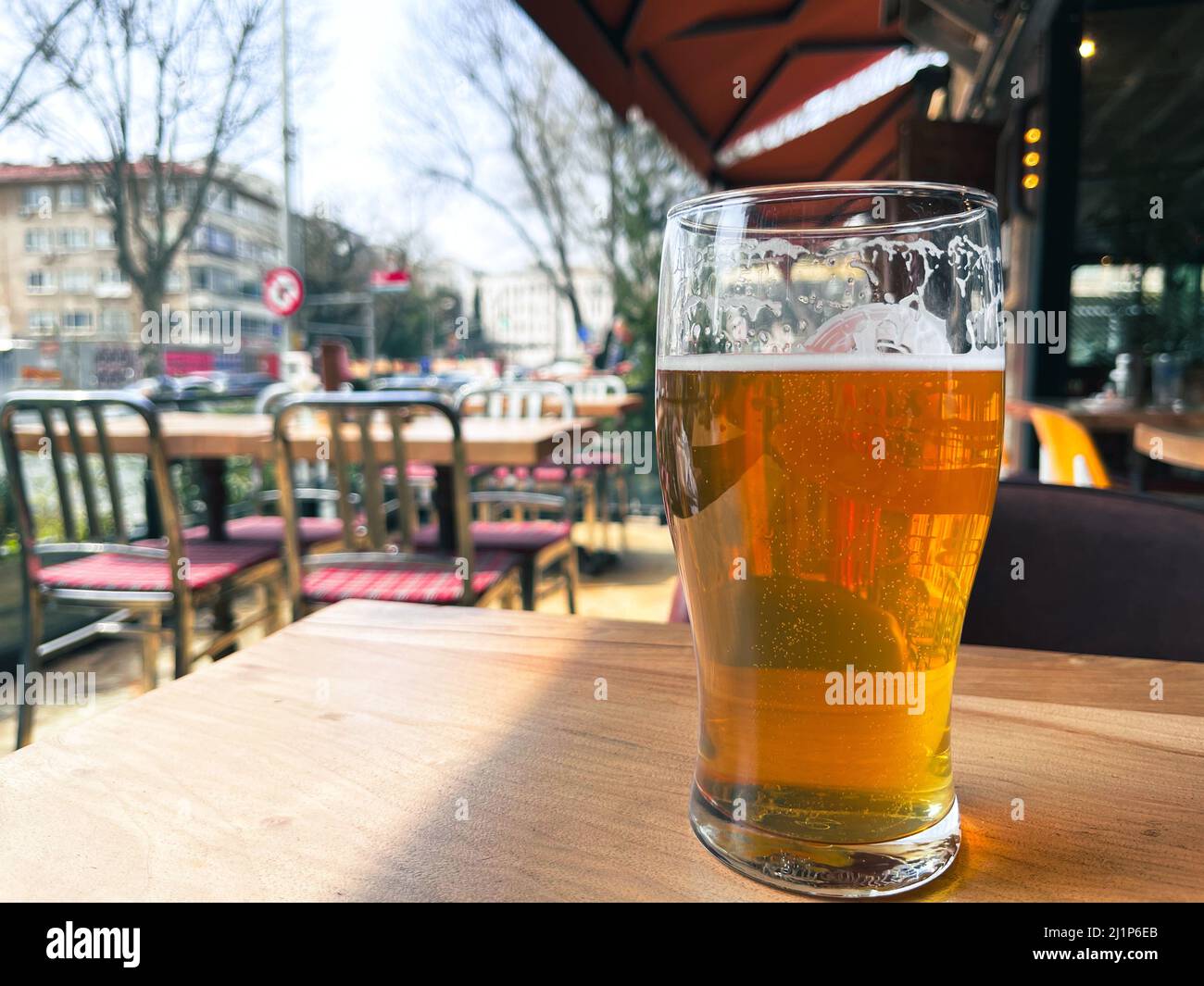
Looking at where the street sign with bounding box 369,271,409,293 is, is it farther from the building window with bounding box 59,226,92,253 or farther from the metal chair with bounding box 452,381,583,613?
the building window with bounding box 59,226,92,253

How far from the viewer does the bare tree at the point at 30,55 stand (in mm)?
2635

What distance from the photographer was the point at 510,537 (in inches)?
109

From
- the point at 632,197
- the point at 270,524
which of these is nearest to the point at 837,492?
the point at 270,524

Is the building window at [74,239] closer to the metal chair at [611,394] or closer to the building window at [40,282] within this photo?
the building window at [40,282]

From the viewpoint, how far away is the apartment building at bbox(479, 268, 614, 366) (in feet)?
26.1

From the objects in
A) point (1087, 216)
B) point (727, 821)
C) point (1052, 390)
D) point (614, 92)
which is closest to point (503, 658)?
point (727, 821)

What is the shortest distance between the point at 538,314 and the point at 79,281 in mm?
5519

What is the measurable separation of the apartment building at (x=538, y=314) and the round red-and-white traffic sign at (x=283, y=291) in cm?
304

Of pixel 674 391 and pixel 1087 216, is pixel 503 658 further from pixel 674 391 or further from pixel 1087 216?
pixel 1087 216

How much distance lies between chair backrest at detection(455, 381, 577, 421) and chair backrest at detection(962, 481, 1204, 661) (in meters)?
3.37

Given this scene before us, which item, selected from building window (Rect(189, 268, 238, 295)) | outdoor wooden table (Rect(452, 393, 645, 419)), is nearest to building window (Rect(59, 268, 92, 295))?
building window (Rect(189, 268, 238, 295))

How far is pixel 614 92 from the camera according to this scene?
3688 millimetres
